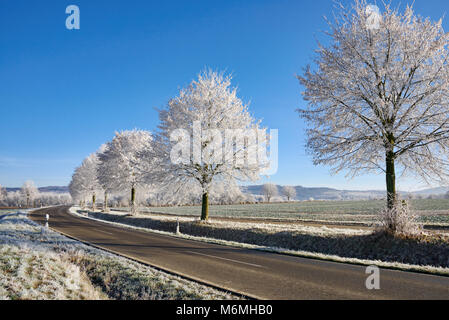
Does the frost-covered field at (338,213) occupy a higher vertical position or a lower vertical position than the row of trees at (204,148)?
lower

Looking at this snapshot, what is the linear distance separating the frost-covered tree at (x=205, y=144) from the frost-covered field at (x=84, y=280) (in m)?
11.2

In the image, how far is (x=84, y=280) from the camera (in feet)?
26.9

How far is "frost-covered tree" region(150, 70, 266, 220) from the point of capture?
21.0 m

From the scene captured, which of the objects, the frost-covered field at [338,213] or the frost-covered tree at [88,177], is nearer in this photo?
the frost-covered field at [338,213]

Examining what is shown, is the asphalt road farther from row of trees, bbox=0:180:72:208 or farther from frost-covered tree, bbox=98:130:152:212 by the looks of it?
row of trees, bbox=0:180:72:208

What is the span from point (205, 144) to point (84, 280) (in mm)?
14217

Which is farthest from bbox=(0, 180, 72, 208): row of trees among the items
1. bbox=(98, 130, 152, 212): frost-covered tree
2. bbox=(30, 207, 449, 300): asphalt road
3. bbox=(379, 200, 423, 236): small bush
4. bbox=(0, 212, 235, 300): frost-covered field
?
bbox=(379, 200, 423, 236): small bush

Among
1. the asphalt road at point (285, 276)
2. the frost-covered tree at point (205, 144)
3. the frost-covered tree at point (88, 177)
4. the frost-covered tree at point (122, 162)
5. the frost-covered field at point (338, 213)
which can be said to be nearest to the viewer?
the asphalt road at point (285, 276)

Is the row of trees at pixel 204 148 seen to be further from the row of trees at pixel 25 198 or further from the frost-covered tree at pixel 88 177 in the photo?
the row of trees at pixel 25 198

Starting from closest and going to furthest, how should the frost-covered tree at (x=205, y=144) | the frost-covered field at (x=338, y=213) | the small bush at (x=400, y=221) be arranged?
the small bush at (x=400, y=221) → the frost-covered tree at (x=205, y=144) → the frost-covered field at (x=338, y=213)

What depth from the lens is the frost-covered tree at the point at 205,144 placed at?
21.0m

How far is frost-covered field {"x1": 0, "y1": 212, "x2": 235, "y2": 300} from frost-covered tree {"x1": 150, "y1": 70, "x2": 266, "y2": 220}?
11.2 m

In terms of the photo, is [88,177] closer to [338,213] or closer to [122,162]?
[122,162]

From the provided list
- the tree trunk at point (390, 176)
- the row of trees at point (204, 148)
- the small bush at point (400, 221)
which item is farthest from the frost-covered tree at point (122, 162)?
the small bush at point (400, 221)
